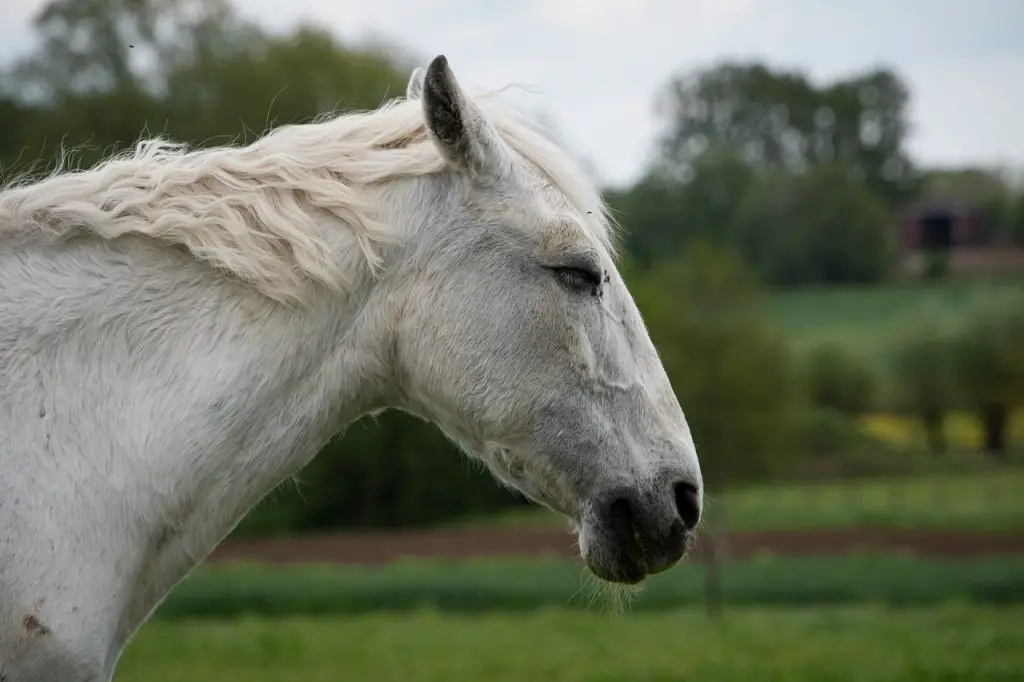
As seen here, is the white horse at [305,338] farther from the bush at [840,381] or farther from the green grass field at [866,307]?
the bush at [840,381]

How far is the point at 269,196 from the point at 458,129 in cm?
52

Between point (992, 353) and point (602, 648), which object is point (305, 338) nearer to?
point (602, 648)

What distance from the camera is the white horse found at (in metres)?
2.54

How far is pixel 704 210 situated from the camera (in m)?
27.8

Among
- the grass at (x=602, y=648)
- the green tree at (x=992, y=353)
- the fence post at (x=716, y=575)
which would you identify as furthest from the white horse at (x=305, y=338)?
the green tree at (x=992, y=353)

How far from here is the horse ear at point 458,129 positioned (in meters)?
2.69

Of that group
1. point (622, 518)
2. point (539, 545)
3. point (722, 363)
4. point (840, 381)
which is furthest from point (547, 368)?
point (840, 381)

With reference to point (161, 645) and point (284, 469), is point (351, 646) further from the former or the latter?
point (284, 469)

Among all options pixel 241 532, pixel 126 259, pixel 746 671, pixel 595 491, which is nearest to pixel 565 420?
pixel 595 491

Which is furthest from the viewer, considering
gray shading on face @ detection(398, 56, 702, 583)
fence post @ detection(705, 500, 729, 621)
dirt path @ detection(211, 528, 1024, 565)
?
dirt path @ detection(211, 528, 1024, 565)

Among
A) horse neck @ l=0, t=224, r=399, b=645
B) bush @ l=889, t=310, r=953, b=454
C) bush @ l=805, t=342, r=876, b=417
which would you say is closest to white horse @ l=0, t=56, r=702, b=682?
horse neck @ l=0, t=224, r=399, b=645

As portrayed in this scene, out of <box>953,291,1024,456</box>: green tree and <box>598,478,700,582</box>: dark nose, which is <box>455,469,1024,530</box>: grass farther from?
<box>598,478,700,582</box>: dark nose

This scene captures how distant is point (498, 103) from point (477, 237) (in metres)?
0.54

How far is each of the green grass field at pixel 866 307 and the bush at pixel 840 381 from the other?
44 cm
